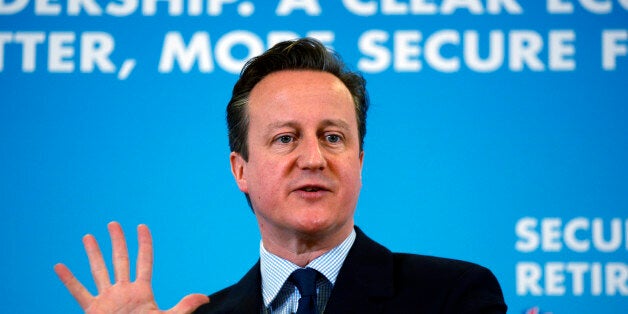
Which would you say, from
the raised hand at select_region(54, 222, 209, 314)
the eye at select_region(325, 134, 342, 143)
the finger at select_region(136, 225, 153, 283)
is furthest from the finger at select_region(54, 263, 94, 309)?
the eye at select_region(325, 134, 342, 143)

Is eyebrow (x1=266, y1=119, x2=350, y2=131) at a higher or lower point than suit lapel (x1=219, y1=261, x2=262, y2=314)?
higher

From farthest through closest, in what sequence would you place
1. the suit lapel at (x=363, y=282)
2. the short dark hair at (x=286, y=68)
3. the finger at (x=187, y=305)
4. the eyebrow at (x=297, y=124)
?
the short dark hair at (x=286, y=68), the eyebrow at (x=297, y=124), the suit lapel at (x=363, y=282), the finger at (x=187, y=305)

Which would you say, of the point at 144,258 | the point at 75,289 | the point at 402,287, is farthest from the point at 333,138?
the point at 75,289

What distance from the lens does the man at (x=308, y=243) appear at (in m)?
1.82

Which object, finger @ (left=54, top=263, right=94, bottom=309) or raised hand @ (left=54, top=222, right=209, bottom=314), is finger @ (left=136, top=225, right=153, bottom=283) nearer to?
raised hand @ (left=54, top=222, right=209, bottom=314)

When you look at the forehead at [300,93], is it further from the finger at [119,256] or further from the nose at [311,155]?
the finger at [119,256]

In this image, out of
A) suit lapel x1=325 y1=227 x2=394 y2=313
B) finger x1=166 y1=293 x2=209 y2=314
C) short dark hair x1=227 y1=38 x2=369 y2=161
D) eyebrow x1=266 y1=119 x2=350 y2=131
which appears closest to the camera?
finger x1=166 y1=293 x2=209 y2=314

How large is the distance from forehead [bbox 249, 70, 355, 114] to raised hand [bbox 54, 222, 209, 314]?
421 millimetres

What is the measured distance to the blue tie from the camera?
1.90 metres

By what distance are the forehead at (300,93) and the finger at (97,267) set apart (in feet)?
1.62

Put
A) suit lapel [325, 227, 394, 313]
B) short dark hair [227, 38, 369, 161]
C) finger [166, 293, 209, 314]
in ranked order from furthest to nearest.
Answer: short dark hair [227, 38, 369, 161] < suit lapel [325, 227, 394, 313] < finger [166, 293, 209, 314]

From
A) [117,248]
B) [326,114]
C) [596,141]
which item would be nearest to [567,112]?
[596,141]

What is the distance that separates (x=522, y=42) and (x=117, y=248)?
1863mm

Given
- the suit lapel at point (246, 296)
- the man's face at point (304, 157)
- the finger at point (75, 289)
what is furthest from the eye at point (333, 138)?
the finger at point (75, 289)
